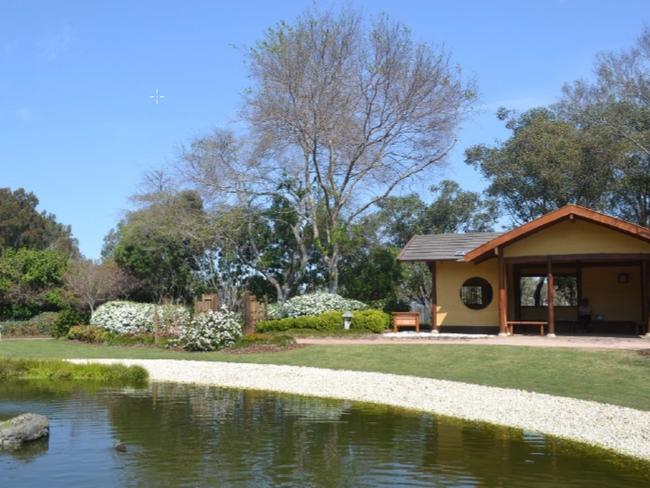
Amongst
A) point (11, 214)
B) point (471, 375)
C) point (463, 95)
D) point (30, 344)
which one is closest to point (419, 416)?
point (471, 375)

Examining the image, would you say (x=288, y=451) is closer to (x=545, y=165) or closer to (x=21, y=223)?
(x=545, y=165)

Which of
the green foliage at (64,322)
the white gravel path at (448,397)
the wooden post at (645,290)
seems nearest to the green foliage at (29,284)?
the green foliage at (64,322)

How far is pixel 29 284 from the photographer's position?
125ft

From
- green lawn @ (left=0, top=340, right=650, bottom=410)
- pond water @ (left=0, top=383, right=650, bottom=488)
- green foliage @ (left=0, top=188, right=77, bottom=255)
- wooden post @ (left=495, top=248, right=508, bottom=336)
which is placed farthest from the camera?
green foliage @ (left=0, top=188, right=77, bottom=255)

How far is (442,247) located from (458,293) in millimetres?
1914

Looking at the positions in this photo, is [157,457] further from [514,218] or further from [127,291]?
[514,218]

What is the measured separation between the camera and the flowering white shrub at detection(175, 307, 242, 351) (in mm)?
24438

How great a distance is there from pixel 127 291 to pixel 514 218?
72.3 ft

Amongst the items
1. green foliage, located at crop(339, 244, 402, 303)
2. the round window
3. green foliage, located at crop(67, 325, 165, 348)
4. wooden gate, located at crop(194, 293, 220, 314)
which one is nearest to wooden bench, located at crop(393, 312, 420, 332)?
the round window

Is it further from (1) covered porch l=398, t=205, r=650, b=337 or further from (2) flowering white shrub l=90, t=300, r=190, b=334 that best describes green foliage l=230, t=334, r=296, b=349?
(1) covered porch l=398, t=205, r=650, b=337

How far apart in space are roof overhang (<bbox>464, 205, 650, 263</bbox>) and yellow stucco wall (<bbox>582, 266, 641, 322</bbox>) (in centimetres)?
374

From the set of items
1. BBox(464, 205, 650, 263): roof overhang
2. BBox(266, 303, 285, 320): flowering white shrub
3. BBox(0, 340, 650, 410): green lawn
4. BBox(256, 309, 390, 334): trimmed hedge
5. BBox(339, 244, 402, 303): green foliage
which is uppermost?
BBox(464, 205, 650, 263): roof overhang

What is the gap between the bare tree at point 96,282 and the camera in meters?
36.0

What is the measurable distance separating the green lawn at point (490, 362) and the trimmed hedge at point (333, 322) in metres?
4.59
